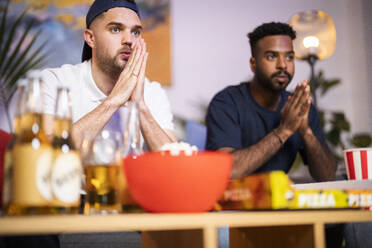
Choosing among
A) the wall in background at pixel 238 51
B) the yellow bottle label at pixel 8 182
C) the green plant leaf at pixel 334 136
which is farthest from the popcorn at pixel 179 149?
the green plant leaf at pixel 334 136

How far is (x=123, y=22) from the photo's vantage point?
1723mm

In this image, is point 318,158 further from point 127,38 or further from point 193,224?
point 193,224

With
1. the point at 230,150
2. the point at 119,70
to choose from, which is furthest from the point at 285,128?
the point at 119,70

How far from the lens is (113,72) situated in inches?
69.1

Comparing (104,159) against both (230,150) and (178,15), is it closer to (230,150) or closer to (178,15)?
(230,150)

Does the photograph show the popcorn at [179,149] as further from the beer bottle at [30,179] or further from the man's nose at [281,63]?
the man's nose at [281,63]

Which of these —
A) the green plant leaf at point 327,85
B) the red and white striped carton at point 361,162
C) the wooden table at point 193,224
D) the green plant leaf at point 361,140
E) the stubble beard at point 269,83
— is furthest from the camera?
the green plant leaf at point 327,85

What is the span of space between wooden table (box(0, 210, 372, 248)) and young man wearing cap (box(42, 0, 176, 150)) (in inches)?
31.8

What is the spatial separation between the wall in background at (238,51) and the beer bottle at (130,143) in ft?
8.83

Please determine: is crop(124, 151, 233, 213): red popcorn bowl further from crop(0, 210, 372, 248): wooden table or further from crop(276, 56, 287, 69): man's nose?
crop(276, 56, 287, 69): man's nose

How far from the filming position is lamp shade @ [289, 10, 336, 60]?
277 cm

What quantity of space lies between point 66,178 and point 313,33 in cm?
254

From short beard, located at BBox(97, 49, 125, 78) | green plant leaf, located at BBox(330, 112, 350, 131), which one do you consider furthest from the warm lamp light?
short beard, located at BBox(97, 49, 125, 78)

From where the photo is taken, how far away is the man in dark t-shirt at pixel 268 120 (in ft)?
5.72
